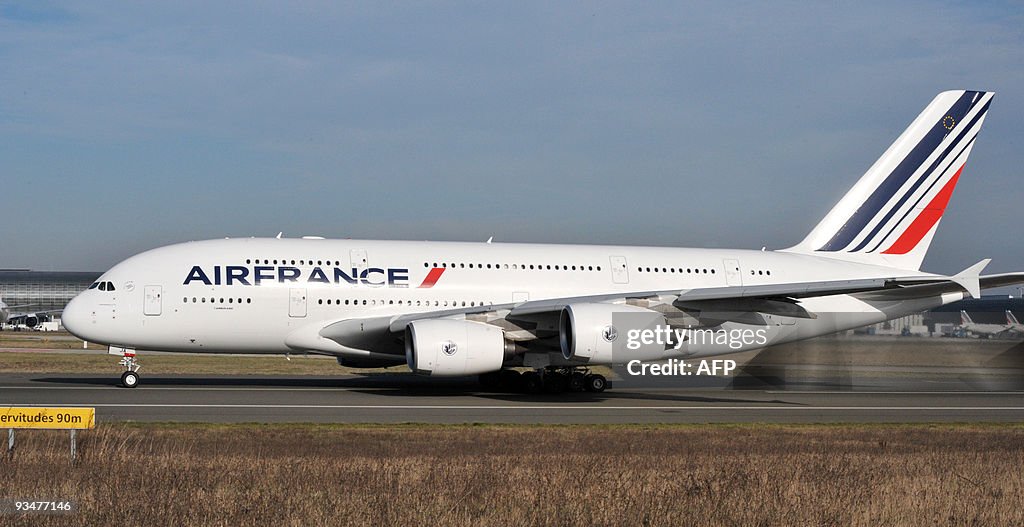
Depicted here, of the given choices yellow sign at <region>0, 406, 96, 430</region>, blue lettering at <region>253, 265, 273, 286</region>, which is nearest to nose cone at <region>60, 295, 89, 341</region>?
blue lettering at <region>253, 265, 273, 286</region>

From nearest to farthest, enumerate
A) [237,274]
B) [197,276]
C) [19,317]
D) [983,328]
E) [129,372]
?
1. [197,276]
2. [237,274]
3. [129,372]
4. [983,328]
5. [19,317]

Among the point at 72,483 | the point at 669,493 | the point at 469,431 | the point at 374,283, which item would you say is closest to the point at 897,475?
the point at 669,493

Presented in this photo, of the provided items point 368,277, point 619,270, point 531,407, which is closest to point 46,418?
point 531,407

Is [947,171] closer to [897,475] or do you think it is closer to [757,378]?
[757,378]

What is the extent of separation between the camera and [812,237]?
112 ft

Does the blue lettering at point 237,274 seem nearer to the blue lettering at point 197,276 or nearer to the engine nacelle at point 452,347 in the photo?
the blue lettering at point 197,276

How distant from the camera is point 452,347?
2550 centimetres

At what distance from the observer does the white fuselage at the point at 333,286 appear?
27500 millimetres

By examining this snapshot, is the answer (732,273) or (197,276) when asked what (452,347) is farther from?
(732,273)

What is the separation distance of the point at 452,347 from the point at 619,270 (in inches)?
279

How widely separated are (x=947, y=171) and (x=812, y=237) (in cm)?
468

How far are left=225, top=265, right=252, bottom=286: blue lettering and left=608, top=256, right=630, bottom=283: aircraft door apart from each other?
32.7ft

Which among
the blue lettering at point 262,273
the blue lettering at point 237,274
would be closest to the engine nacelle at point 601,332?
the blue lettering at point 262,273

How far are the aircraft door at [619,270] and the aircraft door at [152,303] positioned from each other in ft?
39.6
